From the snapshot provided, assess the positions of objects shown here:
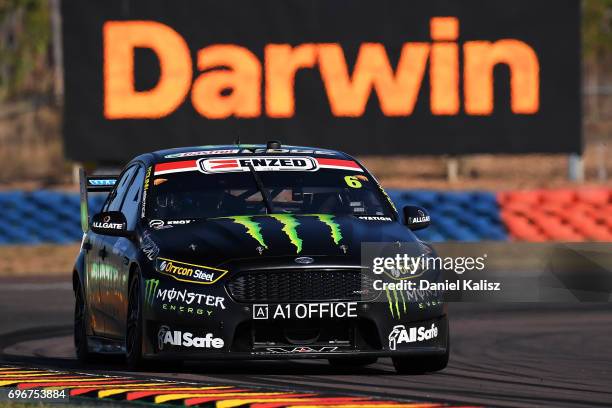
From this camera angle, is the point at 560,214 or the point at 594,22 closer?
the point at 560,214

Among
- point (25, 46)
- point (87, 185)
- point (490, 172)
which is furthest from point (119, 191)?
point (25, 46)

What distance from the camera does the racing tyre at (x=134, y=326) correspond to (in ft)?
33.9

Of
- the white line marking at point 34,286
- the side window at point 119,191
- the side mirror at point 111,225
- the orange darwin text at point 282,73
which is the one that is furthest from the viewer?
the orange darwin text at point 282,73

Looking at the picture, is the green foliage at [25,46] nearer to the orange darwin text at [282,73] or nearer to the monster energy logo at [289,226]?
the orange darwin text at [282,73]

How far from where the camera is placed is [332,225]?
1058 cm

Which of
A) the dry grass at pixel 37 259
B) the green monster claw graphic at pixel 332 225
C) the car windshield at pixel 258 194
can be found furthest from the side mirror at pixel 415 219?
the dry grass at pixel 37 259

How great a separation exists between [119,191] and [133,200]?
0.88 meters

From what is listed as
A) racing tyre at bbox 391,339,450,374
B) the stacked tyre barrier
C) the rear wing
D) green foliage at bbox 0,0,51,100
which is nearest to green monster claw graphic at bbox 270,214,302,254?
racing tyre at bbox 391,339,450,374

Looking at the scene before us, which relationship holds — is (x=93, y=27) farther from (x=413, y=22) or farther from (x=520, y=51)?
(x=520, y=51)

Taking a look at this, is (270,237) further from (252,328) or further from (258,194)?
(258,194)

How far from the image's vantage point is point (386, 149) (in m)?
26.9

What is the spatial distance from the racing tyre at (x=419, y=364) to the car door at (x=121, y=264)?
1.80 m

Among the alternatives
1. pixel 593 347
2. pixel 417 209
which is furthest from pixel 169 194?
pixel 593 347

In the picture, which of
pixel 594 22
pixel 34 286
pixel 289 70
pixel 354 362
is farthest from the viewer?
pixel 594 22
